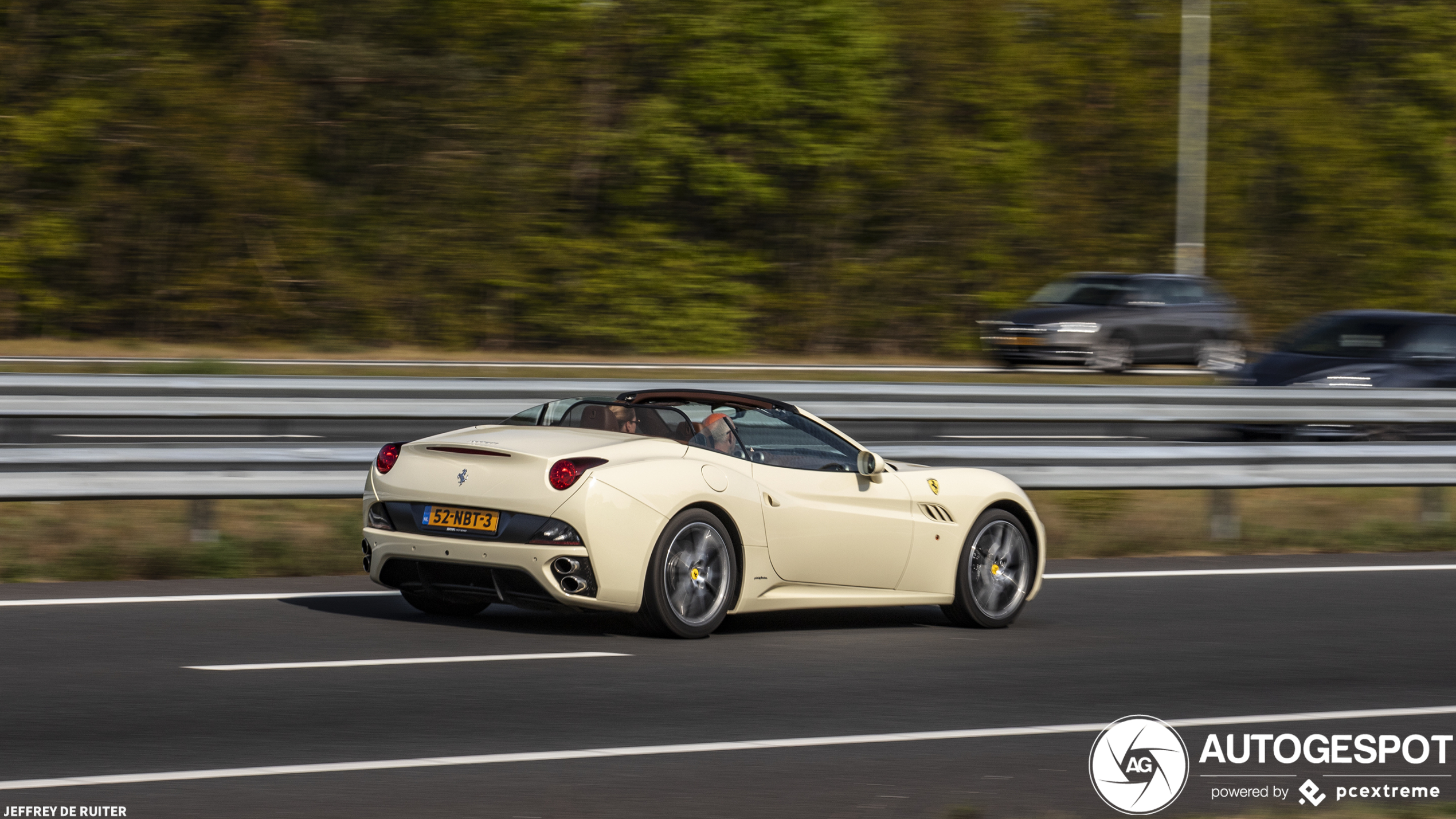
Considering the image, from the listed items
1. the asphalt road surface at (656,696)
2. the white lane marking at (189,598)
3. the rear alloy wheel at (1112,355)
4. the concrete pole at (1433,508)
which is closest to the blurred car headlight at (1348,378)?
the concrete pole at (1433,508)

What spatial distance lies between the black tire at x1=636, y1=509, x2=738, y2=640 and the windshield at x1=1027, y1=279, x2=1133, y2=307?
64.6 ft

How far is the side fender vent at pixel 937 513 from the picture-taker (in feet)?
30.4

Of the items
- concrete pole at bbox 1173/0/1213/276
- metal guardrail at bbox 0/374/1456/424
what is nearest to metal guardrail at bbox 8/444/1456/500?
metal guardrail at bbox 0/374/1456/424

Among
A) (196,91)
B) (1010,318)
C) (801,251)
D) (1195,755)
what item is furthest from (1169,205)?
(1195,755)

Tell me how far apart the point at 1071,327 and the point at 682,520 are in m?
19.1

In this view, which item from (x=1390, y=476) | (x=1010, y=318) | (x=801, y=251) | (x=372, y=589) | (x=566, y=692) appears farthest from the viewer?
(x=801, y=251)

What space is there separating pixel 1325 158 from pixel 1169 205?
401cm

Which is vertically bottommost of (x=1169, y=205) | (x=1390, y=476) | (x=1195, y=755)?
(x=1195, y=755)

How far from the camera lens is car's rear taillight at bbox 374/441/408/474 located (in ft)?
27.9

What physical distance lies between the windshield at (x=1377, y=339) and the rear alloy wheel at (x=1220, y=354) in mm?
7807

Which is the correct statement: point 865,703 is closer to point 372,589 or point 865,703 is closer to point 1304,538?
point 372,589

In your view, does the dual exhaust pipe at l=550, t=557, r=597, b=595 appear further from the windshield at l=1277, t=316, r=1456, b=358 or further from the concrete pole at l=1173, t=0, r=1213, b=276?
the concrete pole at l=1173, t=0, r=1213, b=276

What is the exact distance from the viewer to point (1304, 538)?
1347cm

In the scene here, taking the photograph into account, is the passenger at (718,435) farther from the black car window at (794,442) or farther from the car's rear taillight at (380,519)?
the car's rear taillight at (380,519)
